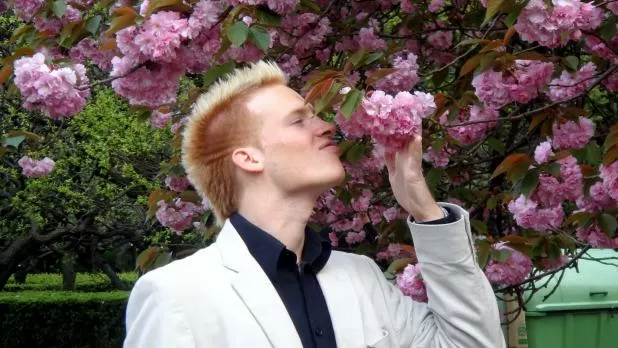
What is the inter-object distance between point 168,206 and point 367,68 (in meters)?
1.58

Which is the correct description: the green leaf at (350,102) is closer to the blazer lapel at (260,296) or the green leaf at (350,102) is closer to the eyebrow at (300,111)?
the eyebrow at (300,111)

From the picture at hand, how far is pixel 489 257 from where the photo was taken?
3.29m

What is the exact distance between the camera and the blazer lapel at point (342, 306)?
200 centimetres

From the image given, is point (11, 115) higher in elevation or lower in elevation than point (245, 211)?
lower

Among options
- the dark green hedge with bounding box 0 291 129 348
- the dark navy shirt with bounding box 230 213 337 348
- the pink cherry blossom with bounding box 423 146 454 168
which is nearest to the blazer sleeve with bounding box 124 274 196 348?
the dark navy shirt with bounding box 230 213 337 348

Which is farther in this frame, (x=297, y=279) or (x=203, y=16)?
(x=203, y=16)

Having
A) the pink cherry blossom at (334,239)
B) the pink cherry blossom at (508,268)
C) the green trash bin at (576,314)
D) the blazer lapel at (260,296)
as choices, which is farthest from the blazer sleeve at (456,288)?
the green trash bin at (576,314)

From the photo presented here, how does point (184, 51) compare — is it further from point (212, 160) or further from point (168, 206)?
point (168, 206)

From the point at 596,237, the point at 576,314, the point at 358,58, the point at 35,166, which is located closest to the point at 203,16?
the point at 358,58

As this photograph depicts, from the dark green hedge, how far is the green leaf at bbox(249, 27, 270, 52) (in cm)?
1162

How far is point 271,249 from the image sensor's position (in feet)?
6.62

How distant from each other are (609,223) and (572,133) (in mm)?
376

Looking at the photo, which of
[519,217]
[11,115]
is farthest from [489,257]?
[11,115]

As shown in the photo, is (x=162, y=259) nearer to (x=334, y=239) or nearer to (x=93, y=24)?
(x=334, y=239)
